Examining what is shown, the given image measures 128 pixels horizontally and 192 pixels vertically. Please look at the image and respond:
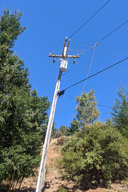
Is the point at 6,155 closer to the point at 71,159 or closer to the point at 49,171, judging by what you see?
the point at 71,159

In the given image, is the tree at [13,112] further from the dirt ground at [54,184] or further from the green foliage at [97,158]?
the dirt ground at [54,184]

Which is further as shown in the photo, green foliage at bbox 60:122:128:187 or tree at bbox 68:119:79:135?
tree at bbox 68:119:79:135

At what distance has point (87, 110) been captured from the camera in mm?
31578

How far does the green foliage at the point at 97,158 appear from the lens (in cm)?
1124

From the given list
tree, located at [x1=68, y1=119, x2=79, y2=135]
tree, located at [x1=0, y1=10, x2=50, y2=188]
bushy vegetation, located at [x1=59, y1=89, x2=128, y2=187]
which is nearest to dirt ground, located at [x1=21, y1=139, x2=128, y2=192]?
bushy vegetation, located at [x1=59, y1=89, x2=128, y2=187]

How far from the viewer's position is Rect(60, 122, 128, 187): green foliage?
1124cm

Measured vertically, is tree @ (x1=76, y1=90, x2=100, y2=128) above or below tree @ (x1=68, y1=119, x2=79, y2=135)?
above

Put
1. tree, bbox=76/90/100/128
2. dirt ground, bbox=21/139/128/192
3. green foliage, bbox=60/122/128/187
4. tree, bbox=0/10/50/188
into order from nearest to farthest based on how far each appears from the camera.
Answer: tree, bbox=0/10/50/188, dirt ground, bbox=21/139/128/192, green foliage, bbox=60/122/128/187, tree, bbox=76/90/100/128

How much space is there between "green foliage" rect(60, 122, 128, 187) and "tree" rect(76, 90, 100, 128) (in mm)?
17103

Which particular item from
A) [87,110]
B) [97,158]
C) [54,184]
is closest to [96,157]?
[97,158]

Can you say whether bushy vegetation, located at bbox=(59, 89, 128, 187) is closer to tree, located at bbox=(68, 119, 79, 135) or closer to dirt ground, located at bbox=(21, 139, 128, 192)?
dirt ground, located at bbox=(21, 139, 128, 192)

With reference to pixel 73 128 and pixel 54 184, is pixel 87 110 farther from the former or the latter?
pixel 54 184

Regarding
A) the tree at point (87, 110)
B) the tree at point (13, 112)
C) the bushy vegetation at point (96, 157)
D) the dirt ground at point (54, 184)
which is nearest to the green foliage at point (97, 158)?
the bushy vegetation at point (96, 157)

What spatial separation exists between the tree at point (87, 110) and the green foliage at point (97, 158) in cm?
1710
